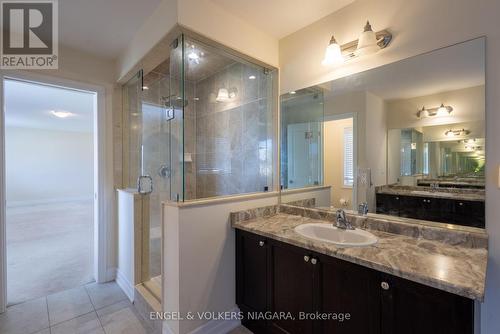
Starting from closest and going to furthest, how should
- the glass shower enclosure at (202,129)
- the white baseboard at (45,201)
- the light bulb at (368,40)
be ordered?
the light bulb at (368,40)
the glass shower enclosure at (202,129)
the white baseboard at (45,201)

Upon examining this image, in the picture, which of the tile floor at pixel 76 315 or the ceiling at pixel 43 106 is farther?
the ceiling at pixel 43 106

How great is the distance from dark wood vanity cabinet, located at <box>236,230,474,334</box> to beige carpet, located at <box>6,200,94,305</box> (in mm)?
2105

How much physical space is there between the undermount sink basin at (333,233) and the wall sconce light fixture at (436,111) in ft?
2.80

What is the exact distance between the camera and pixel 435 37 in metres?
1.38

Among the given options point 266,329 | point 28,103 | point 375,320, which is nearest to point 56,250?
point 28,103

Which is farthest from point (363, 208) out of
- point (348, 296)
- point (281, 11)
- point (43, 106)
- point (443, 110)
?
point (43, 106)

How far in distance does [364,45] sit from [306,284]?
5.30 feet

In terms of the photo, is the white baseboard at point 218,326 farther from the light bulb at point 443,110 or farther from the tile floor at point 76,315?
the light bulb at point 443,110

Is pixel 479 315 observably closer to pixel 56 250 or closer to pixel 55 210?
pixel 56 250

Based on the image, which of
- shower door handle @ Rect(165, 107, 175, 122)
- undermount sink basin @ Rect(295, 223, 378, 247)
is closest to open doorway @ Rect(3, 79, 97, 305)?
shower door handle @ Rect(165, 107, 175, 122)

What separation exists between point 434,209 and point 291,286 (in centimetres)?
104

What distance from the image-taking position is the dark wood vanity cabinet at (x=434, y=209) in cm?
130

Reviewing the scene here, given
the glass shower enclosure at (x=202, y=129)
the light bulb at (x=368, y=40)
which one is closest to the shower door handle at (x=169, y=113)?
the glass shower enclosure at (x=202, y=129)

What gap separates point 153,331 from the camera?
72.4 inches
